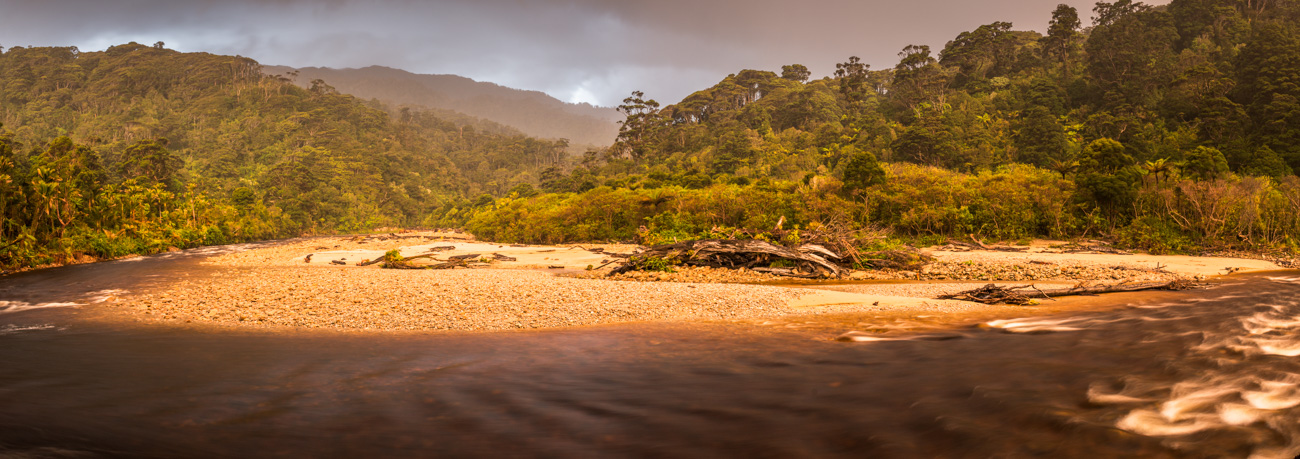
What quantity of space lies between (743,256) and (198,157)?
110 metres

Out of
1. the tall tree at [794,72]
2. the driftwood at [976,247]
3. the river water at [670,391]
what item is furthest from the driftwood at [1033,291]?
the tall tree at [794,72]

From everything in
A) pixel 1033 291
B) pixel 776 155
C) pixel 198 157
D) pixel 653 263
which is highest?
pixel 198 157

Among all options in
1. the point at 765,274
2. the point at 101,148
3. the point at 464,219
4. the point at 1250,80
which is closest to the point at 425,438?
the point at 765,274

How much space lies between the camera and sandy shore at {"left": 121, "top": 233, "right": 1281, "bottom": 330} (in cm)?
985

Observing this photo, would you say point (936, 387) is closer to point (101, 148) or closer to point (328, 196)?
point (328, 196)

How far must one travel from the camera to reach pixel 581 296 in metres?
11.9

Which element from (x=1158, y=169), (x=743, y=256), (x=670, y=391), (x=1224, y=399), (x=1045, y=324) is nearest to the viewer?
(x=1224, y=399)

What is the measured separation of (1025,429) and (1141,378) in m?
2.64

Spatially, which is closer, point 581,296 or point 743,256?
point 581,296

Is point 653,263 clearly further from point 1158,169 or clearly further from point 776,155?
point 776,155

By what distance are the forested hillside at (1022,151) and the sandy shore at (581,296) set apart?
4.40 metres

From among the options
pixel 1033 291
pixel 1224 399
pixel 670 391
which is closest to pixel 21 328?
pixel 670 391

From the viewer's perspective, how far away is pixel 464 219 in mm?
75938

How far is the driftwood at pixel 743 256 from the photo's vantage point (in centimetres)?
1650
